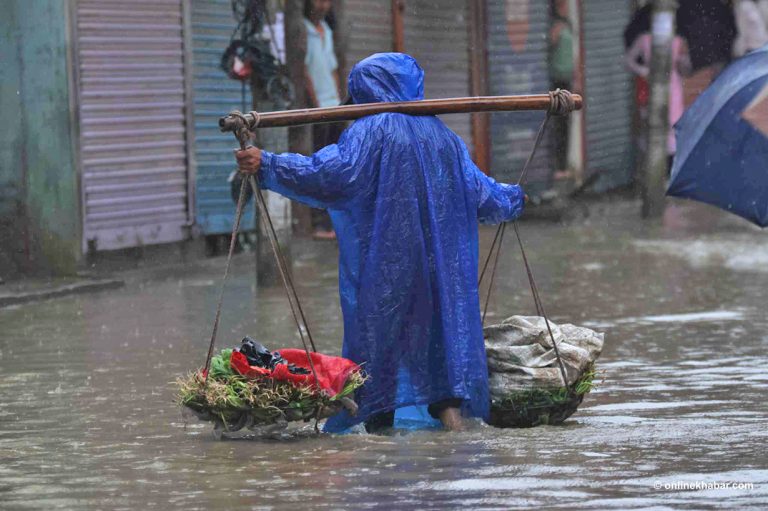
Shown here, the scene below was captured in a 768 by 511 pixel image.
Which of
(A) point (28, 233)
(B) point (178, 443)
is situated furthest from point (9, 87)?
(B) point (178, 443)

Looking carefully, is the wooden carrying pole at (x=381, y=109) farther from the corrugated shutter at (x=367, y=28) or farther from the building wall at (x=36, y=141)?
the corrugated shutter at (x=367, y=28)

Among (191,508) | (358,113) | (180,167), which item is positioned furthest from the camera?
(180,167)

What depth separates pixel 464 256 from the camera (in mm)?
7527

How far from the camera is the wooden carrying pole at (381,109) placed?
23.6ft

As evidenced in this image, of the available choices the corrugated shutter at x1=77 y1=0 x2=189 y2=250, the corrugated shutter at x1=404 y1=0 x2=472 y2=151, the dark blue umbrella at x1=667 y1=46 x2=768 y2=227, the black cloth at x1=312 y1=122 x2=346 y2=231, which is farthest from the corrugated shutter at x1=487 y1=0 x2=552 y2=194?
the dark blue umbrella at x1=667 y1=46 x2=768 y2=227

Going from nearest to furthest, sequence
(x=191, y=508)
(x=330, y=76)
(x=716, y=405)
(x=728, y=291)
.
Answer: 1. (x=191, y=508)
2. (x=716, y=405)
3. (x=728, y=291)
4. (x=330, y=76)

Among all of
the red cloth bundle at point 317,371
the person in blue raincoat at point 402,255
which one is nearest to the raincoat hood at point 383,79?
the person in blue raincoat at point 402,255

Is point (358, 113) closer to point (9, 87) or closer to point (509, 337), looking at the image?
point (509, 337)

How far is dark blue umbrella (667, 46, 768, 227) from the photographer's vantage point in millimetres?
9102

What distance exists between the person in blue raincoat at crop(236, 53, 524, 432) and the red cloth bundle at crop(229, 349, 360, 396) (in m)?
0.19

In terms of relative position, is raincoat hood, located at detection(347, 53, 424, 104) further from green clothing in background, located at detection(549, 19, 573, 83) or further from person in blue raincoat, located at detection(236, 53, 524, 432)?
green clothing in background, located at detection(549, 19, 573, 83)

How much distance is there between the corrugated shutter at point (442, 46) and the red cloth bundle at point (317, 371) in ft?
50.7

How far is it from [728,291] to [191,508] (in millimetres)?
8532

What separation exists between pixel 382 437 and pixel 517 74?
687 inches
